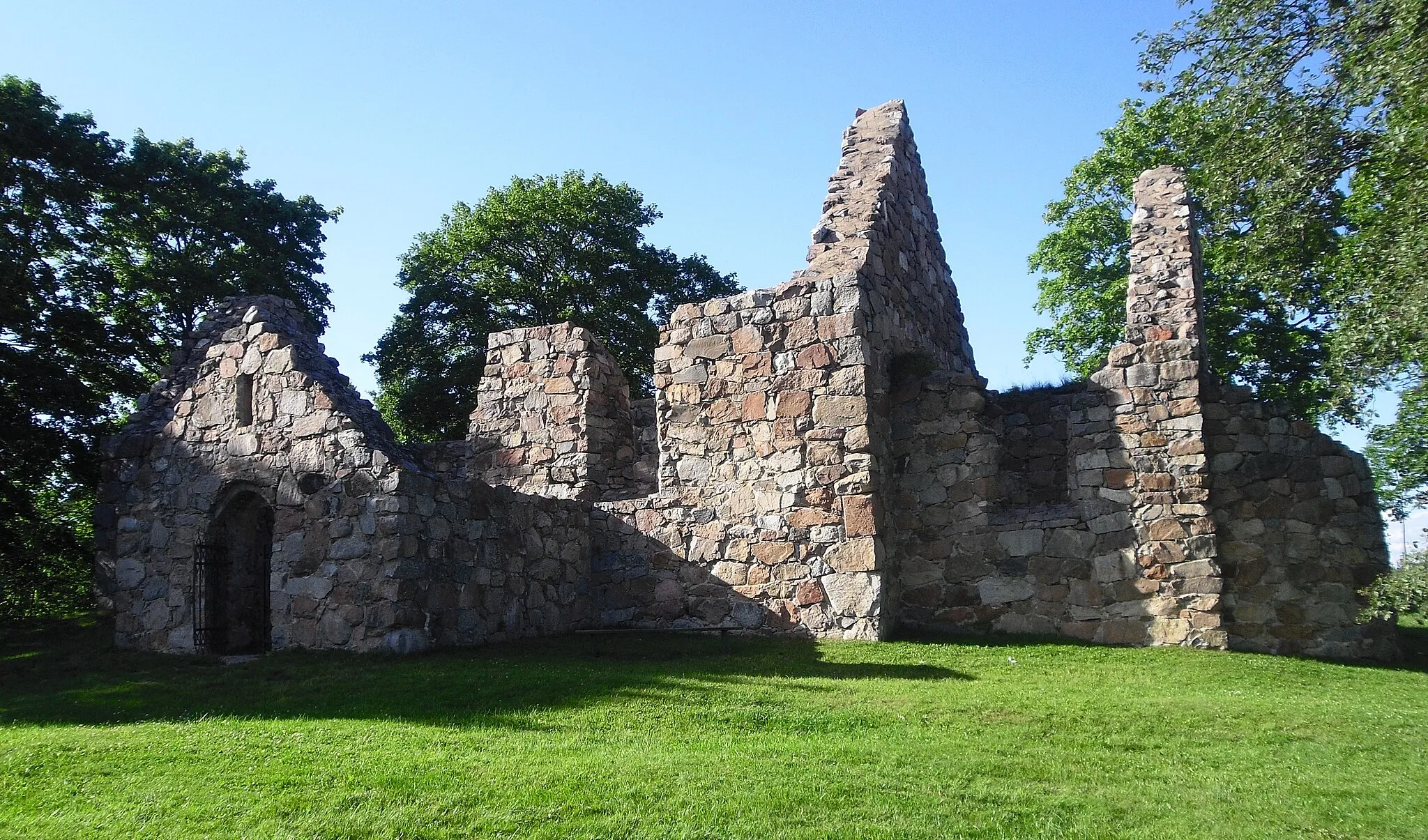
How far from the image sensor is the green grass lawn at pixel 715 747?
5734 millimetres

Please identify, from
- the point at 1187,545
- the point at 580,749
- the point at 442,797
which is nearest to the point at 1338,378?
the point at 1187,545

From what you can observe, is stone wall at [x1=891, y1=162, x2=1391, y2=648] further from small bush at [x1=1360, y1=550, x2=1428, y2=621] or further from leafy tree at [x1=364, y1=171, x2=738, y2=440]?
leafy tree at [x1=364, y1=171, x2=738, y2=440]

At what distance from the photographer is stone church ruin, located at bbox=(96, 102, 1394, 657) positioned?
1180cm

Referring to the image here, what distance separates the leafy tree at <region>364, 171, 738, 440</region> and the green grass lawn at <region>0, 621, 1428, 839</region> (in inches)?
674

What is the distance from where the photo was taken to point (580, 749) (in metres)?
7.09

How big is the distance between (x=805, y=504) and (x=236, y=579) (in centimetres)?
705

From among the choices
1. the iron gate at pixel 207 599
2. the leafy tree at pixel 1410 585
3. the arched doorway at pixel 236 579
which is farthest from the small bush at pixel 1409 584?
the iron gate at pixel 207 599

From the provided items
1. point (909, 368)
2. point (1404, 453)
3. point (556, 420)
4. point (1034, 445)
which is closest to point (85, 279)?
point (556, 420)

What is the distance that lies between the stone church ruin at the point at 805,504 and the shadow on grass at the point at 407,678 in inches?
28.4

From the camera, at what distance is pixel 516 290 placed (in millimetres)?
28469

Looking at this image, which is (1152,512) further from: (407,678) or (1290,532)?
(407,678)

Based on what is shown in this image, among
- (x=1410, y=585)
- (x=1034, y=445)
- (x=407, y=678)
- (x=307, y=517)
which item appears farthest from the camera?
(x=1034, y=445)

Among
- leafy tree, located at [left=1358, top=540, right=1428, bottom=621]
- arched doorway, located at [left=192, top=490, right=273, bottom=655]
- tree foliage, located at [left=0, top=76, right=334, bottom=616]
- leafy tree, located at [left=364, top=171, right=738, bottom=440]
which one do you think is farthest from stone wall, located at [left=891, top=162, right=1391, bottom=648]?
leafy tree, located at [left=364, top=171, right=738, bottom=440]

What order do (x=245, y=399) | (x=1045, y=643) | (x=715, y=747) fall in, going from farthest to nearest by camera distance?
(x=245, y=399), (x=1045, y=643), (x=715, y=747)
